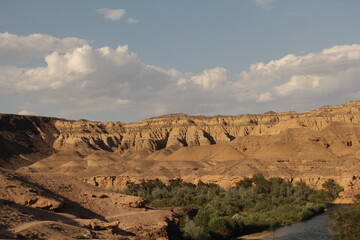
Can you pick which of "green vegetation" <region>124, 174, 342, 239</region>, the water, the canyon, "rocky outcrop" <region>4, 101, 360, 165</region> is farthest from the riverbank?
"rocky outcrop" <region>4, 101, 360, 165</region>

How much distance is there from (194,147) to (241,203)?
5754 cm

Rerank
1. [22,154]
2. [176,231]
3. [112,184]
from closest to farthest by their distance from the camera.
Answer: [176,231], [112,184], [22,154]

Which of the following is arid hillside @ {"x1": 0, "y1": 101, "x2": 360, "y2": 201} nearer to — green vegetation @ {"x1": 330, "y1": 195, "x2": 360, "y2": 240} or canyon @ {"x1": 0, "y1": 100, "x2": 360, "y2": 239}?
canyon @ {"x1": 0, "y1": 100, "x2": 360, "y2": 239}

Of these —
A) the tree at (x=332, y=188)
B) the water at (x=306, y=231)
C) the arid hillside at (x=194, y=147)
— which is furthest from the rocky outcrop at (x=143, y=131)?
the water at (x=306, y=231)

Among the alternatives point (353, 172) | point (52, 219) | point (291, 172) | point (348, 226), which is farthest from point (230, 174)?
point (52, 219)

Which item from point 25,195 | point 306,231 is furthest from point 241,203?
point 25,195

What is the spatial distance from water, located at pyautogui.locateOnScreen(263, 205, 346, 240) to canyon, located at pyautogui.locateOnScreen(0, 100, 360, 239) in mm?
13520

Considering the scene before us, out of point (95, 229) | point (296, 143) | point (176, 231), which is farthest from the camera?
point (296, 143)

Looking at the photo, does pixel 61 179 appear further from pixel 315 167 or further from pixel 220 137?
pixel 220 137

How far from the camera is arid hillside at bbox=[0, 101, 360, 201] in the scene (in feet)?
272

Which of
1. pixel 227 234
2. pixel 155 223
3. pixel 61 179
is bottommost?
pixel 227 234

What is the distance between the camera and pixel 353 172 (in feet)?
235

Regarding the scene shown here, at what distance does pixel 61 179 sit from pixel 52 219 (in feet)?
29.5

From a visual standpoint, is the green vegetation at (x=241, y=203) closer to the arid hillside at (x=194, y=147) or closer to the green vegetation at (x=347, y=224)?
the arid hillside at (x=194, y=147)
